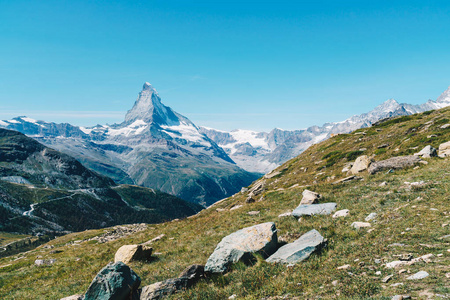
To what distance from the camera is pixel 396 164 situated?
27.1m

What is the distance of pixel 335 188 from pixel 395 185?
6.17 metres

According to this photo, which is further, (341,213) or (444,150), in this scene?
(444,150)

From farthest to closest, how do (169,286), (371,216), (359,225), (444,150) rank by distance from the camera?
(444,150), (371,216), (359,225), (169,286)

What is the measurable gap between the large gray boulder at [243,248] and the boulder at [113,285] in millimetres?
3974

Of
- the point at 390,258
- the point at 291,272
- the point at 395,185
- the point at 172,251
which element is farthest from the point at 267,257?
the point at 395,185

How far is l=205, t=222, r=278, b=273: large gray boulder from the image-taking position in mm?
13211

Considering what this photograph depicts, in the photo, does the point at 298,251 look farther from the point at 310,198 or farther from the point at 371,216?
the point at 310,198

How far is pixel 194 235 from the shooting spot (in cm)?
2327

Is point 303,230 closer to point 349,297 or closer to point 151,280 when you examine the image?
point 349,297

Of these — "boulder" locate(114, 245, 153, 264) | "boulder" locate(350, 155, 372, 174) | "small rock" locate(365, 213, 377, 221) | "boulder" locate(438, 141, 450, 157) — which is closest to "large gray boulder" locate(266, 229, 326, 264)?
"small rock" locate(365, 213, 377, 221)

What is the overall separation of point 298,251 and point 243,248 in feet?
10.1

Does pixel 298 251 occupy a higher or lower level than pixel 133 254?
higher

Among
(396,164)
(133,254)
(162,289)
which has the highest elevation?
(396,164)

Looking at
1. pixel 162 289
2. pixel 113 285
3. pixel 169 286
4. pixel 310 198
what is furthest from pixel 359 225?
pixel 113 285
